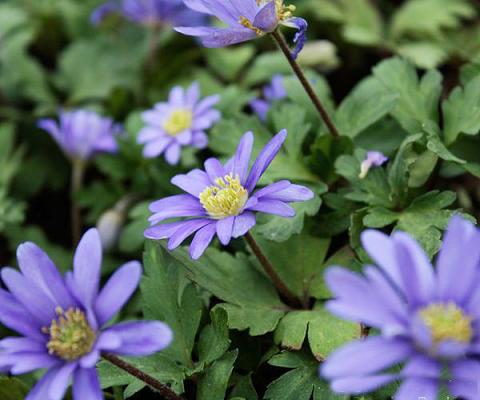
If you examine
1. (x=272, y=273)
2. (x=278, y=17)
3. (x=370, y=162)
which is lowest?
(x=272, y=273)

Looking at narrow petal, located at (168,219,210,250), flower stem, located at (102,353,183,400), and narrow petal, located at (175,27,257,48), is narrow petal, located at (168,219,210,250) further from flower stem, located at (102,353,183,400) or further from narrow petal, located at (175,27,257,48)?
narrow petal, located at (175,27,257,48)

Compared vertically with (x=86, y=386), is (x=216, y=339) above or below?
below

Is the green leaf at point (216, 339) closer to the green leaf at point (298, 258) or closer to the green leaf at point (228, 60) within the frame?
the green leaf at point (298, 258)

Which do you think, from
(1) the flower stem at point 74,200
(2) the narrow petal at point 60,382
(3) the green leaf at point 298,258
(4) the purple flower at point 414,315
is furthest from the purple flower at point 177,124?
(4) the purple flower at point 414,315

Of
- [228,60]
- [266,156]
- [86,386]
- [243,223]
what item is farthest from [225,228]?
[228,60]

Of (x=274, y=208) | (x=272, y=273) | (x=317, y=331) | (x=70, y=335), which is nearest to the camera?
(x=70, y=335)

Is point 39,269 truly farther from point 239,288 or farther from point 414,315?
Answer: point 414,315
